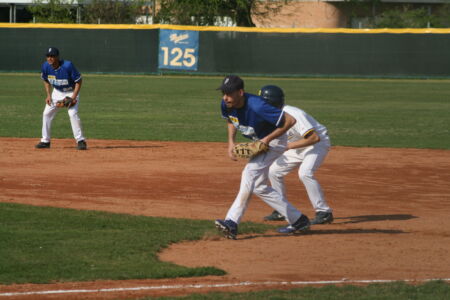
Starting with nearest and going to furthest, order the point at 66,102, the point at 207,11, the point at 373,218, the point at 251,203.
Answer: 1. the point at 373,218
2. the point at 251,203
3. the point at 66,102
4. the point at 207,11

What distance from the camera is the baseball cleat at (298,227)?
9250 mm

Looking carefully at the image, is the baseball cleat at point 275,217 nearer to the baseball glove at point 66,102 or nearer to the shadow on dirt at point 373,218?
the shadow on dirt at point 373,218

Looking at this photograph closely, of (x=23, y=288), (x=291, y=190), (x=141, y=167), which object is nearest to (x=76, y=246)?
(x=23, y=288)

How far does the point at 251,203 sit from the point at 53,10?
52454mm

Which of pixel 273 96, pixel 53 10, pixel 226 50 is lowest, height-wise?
pixel 226 50

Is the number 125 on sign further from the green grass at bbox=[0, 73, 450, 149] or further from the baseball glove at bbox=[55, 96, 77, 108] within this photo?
the baseball glove at bbox=[55, 96, 77, 108]

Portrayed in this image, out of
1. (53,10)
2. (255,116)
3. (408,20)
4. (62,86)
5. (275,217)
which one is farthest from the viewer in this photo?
(53,10)

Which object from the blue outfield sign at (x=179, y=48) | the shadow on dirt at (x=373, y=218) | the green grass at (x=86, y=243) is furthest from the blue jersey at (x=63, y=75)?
the blue outfield sign at (x=179, y=48)

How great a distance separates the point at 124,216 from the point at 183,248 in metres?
1.78

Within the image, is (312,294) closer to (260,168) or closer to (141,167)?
(260,168)

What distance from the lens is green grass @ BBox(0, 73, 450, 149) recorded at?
2039 cm

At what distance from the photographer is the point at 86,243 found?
862 centimetres

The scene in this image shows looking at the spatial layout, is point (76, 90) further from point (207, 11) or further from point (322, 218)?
point (207, 11)

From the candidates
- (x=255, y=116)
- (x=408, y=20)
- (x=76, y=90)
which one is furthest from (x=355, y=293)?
(x=408, y=20)
